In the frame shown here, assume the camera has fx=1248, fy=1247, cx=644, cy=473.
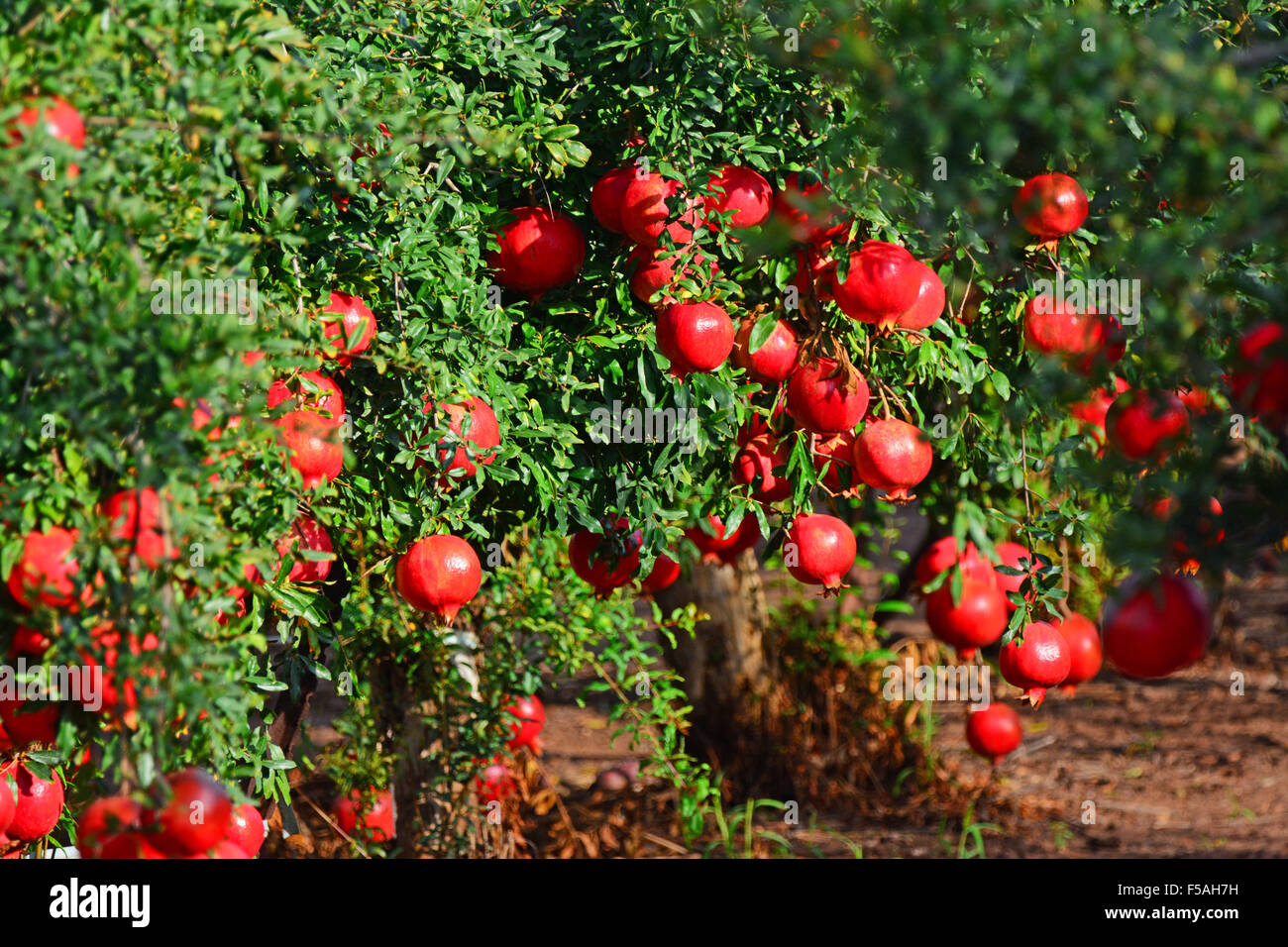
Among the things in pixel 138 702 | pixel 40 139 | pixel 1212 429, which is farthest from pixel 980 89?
pixel 138 702

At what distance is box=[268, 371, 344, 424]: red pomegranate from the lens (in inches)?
80.5

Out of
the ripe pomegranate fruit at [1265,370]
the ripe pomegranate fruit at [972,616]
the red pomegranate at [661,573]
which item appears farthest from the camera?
the red pomegranate at [661,573]

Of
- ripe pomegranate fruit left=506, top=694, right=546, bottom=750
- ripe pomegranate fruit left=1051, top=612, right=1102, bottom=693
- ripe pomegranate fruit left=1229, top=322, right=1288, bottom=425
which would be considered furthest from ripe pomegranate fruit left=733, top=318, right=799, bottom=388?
ripe pomegranate fruit left=506, top=694, right=546, bottom=750

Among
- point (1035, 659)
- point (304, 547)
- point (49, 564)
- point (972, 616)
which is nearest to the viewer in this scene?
point (49, 564)

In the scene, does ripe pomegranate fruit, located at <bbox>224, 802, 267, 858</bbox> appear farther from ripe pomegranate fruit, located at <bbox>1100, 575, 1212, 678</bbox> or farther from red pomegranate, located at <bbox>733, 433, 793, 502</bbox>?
ripe pomegranate fruit, located at <bbox>1100, 575, 1212, 678</bbox>

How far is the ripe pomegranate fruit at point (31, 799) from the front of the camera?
236cm

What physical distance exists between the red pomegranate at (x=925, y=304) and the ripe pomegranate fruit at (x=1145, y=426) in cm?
55

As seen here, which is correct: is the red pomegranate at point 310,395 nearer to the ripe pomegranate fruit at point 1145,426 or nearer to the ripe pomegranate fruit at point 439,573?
the ripe pomegranate fruit at point 439,573

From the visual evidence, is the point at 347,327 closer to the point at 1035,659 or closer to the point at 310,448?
the point at 310,448

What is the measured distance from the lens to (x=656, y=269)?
2463 mm

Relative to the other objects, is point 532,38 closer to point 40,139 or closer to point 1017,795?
point 40,139

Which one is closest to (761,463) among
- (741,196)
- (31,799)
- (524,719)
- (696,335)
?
(696,335)

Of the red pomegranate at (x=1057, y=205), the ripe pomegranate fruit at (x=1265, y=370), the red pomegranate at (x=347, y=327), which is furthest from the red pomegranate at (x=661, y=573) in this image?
the ripe pomegranate fruit at (x=1265, y=370)

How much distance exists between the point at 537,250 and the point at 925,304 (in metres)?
0.76
